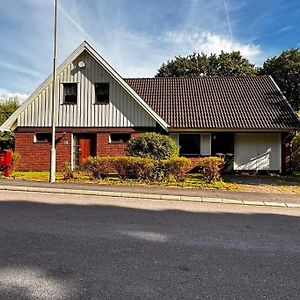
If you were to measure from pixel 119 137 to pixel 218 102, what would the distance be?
6.69 meters

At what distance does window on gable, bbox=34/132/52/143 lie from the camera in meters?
19.9

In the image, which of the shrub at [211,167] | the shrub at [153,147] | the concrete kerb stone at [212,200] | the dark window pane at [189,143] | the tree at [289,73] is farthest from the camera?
the tree at [289,73]

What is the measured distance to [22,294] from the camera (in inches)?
148

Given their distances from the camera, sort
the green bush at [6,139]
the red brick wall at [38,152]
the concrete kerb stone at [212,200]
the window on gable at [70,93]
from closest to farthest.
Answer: the concrete kerb stone at [212,200] → the red brick wall at [38,152] → the window on gable at [70,93] → the green bush at [6,139]

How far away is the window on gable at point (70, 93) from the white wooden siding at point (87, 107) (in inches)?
9.1

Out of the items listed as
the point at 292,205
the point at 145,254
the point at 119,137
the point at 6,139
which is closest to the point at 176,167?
the point at 292,205

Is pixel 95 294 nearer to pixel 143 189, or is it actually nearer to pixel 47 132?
pixel 143 189

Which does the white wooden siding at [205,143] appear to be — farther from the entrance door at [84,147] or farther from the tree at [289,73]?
the tree at [289,73]

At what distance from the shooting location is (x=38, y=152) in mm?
19797

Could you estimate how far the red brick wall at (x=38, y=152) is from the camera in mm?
19703

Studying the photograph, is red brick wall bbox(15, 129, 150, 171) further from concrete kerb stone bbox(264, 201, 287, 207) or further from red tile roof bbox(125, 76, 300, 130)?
concrete kerb stone bbox(264, 201, 287, 207)

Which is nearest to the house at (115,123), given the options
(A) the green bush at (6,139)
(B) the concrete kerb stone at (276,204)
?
(A) the green bush at (6,139)

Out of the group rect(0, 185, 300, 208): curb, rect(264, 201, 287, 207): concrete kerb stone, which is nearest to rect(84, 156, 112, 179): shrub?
rect(0, 185, 300, 208): curb

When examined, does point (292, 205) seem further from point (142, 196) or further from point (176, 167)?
point (176, 167)
